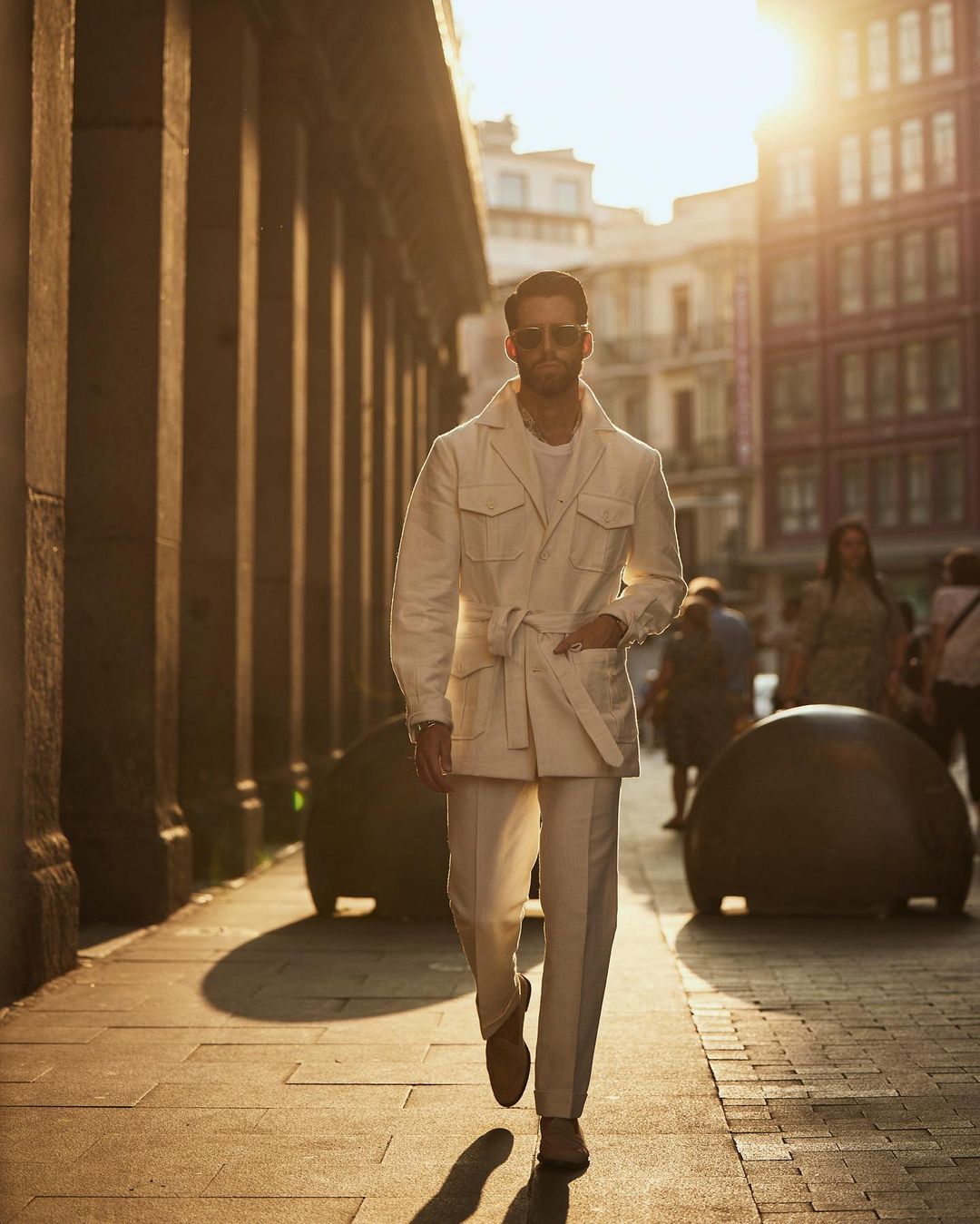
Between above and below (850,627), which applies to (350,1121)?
below

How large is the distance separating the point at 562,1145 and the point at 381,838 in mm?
4602

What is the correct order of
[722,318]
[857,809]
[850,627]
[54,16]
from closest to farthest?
[54,16]
[857,809]
[850,627]
[722,318]

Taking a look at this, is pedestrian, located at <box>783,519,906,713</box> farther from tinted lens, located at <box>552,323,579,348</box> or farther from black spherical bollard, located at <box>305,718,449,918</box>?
tinted lens, located at <box>552,323,579,348</box>

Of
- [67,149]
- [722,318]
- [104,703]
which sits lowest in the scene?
[104,703]

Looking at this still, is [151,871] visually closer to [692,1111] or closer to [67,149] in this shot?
[67,149]

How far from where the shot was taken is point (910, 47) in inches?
2415

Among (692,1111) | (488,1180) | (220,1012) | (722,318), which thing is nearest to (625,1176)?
(488,1180)

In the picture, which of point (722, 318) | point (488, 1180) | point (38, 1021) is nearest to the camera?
point (488, 1180)

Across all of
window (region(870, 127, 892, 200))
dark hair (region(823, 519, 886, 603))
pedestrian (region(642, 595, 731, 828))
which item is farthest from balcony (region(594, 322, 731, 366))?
dark hair (region(823, 519, 886, 603))

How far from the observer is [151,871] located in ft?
29.8

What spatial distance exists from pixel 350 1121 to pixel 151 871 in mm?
4311

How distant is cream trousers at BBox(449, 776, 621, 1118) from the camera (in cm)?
462

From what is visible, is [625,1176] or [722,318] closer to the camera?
[625,1176]

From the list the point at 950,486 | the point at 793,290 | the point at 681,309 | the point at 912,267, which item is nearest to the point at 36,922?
the point at 950,486
